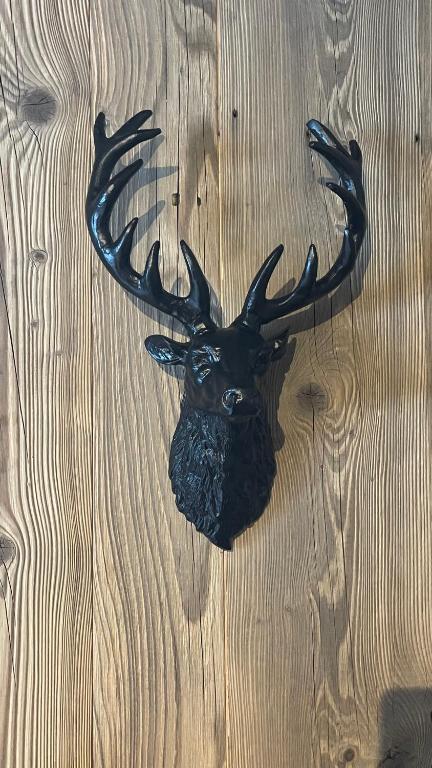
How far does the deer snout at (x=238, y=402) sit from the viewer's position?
2.92 feet

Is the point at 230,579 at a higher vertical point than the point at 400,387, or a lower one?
lower

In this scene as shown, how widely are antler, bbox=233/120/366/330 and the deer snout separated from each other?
12cm

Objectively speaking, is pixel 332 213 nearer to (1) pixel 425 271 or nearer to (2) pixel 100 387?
(1) pixel 425 271

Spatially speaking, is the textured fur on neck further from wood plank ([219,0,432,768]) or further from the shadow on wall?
the shadow on wall

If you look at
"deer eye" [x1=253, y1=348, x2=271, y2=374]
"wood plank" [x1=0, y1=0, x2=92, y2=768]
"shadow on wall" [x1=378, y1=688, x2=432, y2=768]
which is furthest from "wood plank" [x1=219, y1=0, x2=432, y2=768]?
"wood plank" [x1=0, y1=0, x2=92, y2=768]

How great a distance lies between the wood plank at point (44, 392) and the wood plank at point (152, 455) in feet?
0.10

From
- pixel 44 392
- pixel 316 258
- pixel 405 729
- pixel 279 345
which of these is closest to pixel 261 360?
pixel 279 345

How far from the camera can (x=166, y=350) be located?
998mm

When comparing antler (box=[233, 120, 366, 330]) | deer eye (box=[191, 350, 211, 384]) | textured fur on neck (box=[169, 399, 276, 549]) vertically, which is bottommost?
textured fur on neck (box=[169, 399, 276, 549])

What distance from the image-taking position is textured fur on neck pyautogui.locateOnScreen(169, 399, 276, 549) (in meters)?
0.98

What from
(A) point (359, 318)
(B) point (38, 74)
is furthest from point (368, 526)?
(B) point (38, 74)

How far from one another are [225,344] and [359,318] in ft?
1.04

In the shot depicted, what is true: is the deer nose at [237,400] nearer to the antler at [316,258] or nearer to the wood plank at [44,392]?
the antler at [316,258]

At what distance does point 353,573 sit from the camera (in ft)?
3.59
